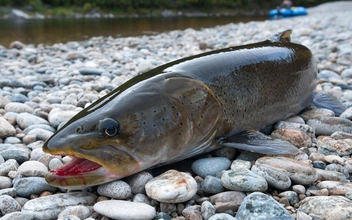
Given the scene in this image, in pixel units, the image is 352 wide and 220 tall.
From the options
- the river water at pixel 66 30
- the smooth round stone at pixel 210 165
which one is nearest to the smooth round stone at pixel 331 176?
the smooth round stone at pixel 210 165

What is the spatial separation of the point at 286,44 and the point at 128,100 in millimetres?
2574

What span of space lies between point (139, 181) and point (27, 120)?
184 centimetres

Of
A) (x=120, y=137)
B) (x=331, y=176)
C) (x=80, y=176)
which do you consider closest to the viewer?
(x=80, y=176)

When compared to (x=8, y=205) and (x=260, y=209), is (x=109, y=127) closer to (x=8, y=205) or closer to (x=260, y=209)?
(x=8, y=205)

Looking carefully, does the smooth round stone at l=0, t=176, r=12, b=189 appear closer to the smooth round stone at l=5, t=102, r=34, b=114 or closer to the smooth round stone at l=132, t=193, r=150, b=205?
the smooth round stone at l=132, t=193, r=150, b=205

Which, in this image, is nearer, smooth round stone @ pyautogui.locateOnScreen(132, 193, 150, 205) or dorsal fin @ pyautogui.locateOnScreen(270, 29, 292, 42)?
smooth round stone @ pyautogui.locateOnScreen(132, 193, 150, 205)

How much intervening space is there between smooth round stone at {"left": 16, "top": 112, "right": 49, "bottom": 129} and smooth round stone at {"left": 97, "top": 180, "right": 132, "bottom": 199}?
65.0 inches

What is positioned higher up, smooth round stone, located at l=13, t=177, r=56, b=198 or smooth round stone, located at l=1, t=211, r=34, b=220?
smooth round stone, located at l=1, t=211, r=34, b=220

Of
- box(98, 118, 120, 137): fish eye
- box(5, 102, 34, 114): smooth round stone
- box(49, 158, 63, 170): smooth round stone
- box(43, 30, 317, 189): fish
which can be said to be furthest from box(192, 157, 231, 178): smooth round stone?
box(5, 102, 34, 114): smooth round stone

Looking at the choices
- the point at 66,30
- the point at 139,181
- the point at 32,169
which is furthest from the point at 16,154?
the point at 66,30

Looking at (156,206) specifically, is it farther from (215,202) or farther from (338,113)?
(338,113)

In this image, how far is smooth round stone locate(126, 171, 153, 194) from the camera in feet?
8.45

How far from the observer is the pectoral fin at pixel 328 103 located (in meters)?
4.39

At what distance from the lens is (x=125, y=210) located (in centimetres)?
222
